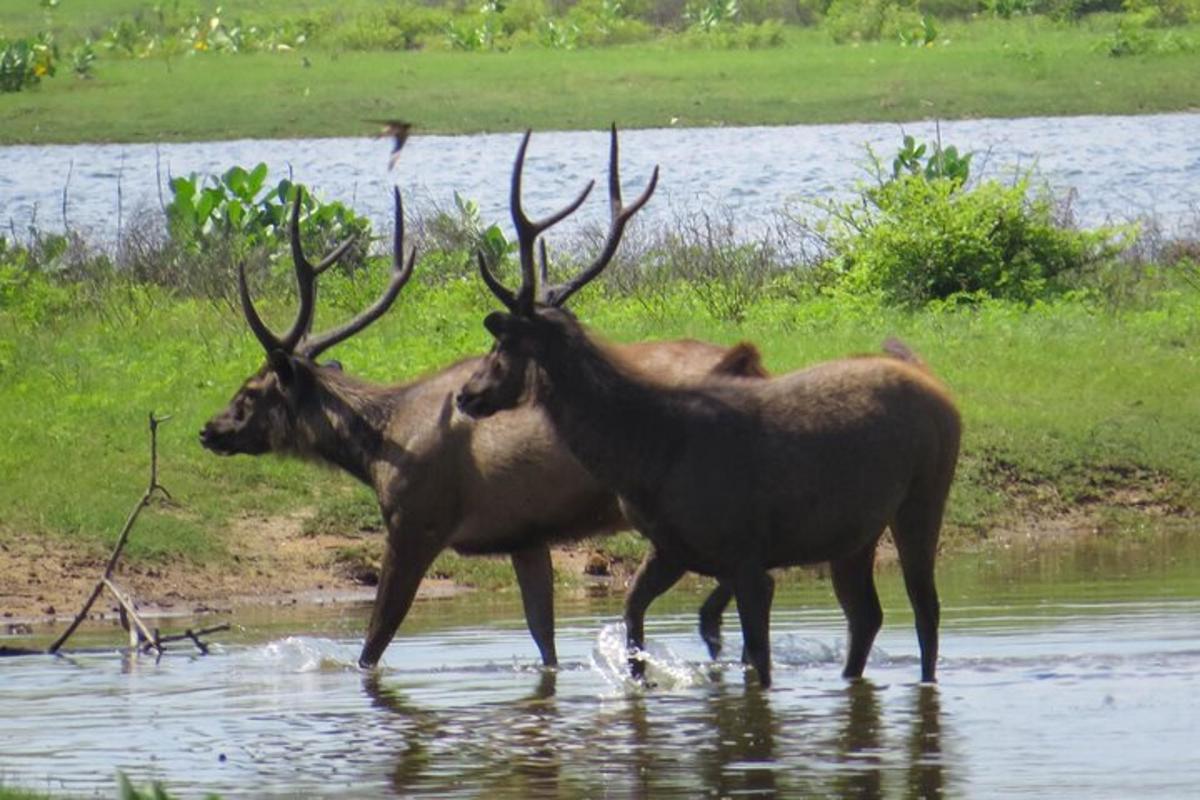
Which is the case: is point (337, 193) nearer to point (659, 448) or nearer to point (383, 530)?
point (383, 530)

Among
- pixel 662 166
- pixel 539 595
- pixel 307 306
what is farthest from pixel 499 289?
pixel 662 166

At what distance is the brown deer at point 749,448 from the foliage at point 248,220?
38.0 ft

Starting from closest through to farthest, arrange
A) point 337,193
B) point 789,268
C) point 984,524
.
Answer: point 984,524, point 789,268, point 337,193

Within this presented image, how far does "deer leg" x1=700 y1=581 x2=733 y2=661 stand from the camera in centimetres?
1119

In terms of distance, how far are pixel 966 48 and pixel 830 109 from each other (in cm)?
456

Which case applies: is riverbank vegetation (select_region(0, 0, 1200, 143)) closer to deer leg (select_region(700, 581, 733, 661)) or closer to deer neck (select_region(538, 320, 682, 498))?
deer leg (select_region(700, 581, 733, 661))

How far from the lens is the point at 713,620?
11242 mm

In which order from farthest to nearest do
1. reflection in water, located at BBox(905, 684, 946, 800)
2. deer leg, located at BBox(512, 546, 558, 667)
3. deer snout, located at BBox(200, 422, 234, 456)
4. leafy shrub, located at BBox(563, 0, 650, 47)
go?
1. leafy shrub, located at BBox(563, 0, 650, 47)
2. deer snout, located at BBox(200, 422, 234, 456)
3. deer leg, located at BBox(512, 546, 558, 667)
4. reflection in water, located at BBox(905, 684, 946, 800)

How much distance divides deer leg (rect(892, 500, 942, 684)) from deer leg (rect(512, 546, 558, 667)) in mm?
1715

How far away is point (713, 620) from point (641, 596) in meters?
0.84

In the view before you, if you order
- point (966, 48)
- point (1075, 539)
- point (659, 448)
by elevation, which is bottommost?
point (1075, 539)

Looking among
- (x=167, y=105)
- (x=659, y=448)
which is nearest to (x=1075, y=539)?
(x=659, y=448)

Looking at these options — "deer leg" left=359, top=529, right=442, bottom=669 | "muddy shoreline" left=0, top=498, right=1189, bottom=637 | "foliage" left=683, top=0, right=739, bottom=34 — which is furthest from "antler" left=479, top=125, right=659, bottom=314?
"foliage" left=683, top=0, right=739, bottom=34

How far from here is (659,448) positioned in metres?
9.80
